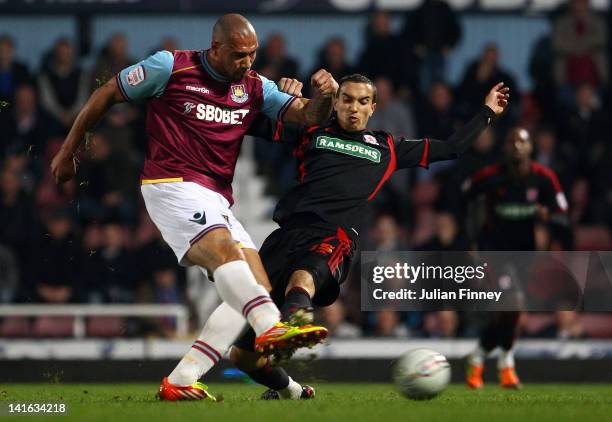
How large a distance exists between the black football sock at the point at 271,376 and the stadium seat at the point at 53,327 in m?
5.87

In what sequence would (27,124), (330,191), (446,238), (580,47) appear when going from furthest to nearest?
(580,47), (27,124), (446,238), (330,191)

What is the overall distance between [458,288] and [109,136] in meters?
5.68

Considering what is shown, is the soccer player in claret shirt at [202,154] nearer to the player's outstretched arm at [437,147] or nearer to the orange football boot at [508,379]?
the player's outstretched arm at [437,147]

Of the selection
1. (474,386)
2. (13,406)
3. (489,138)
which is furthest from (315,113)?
(489,138)

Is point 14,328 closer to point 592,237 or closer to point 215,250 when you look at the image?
point 592,237

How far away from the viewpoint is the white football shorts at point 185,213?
7.66m

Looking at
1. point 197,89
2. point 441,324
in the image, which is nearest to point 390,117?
point 441,324

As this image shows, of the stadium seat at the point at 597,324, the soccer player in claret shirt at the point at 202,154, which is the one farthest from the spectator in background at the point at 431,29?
the soccer player in claret shirt at the point at 202,154

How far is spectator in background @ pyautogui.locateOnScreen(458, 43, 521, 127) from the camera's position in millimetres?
15445

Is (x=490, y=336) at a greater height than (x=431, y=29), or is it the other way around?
(x=431, y=29)

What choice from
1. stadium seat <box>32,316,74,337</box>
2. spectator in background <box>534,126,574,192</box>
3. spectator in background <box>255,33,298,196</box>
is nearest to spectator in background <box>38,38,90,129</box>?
spectator in background <box>255,33,298,196</box>

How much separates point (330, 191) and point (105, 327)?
5.99m

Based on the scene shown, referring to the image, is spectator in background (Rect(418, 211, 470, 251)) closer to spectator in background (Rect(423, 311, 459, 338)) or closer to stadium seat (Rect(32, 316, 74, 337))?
spectator in background (Rect(423, 311, 459, 338))

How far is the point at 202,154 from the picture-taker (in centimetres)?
797
